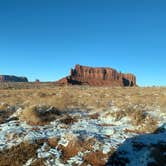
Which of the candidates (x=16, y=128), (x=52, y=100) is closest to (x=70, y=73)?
(x=52, y=100)

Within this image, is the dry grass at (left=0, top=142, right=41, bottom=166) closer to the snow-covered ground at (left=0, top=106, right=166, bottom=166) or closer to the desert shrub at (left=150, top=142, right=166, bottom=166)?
the snow-covered ground at (left=0, top=106, right=166, bottom=166)

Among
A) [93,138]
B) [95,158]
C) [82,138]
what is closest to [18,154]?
[82,138]

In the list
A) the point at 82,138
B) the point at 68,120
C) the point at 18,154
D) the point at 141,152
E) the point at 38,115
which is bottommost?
the point at 18,154

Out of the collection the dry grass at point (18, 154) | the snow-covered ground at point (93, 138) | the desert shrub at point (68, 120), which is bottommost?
the dry grass at point (18, 154)

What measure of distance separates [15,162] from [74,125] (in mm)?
5505

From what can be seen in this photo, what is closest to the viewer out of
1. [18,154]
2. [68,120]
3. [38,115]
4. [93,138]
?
[18,154]

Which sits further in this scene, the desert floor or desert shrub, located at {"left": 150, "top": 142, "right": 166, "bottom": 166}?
the desert floor

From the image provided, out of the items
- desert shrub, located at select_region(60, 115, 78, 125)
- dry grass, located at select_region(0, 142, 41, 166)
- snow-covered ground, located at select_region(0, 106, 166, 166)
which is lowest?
dry grass, located at select_region(0, 142, 41, 166)

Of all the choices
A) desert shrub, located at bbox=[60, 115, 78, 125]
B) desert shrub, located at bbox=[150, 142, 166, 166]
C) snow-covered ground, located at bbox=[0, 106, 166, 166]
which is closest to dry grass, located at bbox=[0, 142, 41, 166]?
snow-covered ground, located at bbox=[0, 106, 166, 166]

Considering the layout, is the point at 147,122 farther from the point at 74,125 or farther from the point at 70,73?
the point at 70,73

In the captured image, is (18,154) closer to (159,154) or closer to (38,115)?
(38,115)

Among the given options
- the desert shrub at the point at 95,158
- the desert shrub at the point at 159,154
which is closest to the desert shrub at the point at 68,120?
the desert shrub at the point at 95,158

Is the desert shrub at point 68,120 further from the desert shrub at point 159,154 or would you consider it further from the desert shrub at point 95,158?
the desert shrub at point 159,154

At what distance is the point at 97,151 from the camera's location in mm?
12258
